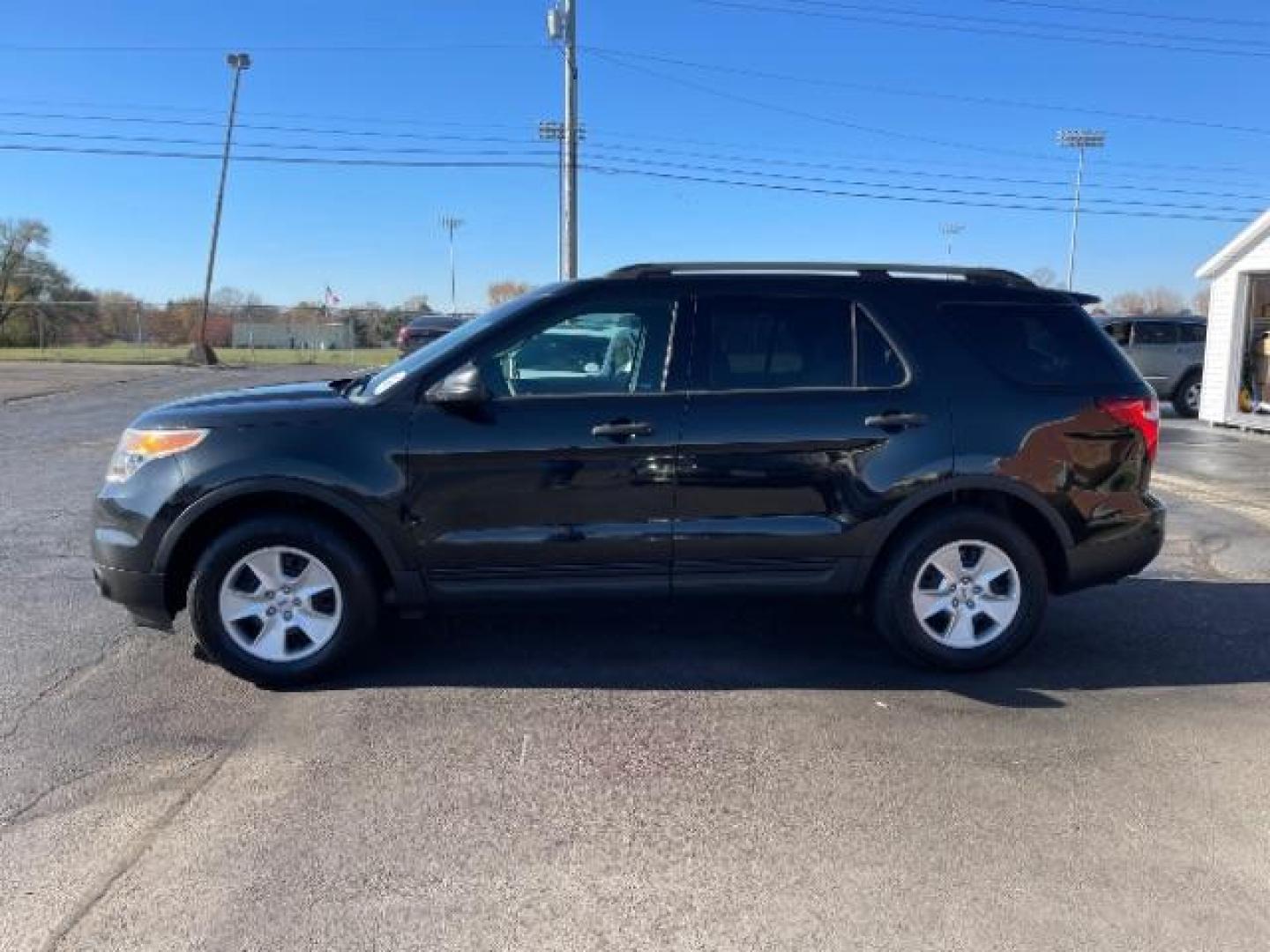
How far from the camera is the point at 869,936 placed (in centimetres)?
279

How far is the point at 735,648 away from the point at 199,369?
30858 millimetres

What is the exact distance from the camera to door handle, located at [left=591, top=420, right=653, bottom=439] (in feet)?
14.7

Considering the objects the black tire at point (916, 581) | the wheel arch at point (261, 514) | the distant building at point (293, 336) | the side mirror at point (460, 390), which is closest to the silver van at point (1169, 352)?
the black tire at point (916, 581)

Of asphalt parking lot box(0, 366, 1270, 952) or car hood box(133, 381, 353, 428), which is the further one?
car hood box(133, 381, 353, 428)

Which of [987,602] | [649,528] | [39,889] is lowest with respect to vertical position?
[39,889]

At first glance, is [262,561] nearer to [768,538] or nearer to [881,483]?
[768,538]

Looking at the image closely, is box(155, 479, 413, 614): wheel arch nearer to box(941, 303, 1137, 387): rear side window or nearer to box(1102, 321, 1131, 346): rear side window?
box(941, 303, 1137, 387): rear side window

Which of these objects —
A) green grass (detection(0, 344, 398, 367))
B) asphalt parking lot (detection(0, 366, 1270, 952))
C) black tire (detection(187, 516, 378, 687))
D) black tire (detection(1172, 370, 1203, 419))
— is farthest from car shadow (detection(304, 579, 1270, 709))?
green grass (detection(0, 344, 398, 367))

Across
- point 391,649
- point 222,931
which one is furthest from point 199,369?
point 222,931

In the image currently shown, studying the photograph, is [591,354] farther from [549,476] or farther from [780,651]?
[780,651]

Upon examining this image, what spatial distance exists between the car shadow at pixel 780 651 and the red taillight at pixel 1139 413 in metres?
1.08

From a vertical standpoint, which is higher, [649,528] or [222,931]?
[649,528]

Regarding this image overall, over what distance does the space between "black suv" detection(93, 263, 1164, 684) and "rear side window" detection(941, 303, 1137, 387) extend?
12mm

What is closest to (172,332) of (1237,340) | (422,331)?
(422,331)
